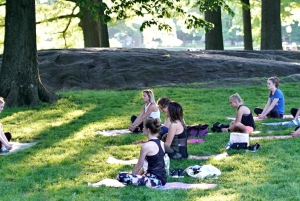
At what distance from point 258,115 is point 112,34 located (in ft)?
277

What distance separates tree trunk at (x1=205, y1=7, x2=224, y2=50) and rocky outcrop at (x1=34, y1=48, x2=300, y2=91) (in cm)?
596

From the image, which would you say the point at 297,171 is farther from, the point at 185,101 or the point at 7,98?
the point at 7,98

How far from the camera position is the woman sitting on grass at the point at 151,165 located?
729cm

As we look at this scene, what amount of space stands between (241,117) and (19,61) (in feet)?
21.9

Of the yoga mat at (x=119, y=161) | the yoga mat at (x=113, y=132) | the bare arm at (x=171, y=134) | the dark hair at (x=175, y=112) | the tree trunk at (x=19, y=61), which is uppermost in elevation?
the tree trunk at (x=19, y=61)

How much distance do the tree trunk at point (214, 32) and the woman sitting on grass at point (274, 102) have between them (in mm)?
13299

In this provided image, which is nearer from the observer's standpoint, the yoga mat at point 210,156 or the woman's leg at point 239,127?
the yoga mat at point 210,156

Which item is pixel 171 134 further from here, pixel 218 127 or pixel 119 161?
pixel 218 127

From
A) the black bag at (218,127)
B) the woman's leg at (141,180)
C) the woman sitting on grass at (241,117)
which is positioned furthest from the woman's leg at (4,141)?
the woman sitting on grass at (241,117)

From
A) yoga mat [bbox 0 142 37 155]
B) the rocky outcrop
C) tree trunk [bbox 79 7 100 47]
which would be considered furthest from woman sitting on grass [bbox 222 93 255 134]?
tree trunk [bbox 79 7 100 47]

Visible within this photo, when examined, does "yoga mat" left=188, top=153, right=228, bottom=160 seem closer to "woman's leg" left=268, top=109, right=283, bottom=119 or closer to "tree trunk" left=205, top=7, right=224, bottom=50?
"woman's leg" left=268, top=109, right=283, bottom=119

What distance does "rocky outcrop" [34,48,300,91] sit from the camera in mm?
18484

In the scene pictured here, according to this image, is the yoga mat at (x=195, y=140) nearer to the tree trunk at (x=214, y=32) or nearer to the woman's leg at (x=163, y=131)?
the woman's leg at (x=163, y=131)

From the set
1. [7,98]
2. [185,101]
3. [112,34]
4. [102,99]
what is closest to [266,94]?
[185,101]
